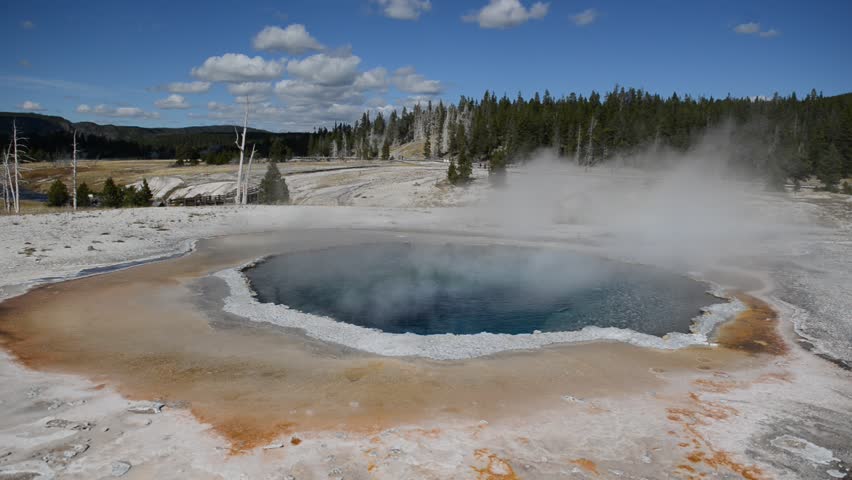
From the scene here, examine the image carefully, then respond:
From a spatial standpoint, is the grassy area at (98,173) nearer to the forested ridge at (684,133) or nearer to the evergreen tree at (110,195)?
the evergreen tree at (110,195)

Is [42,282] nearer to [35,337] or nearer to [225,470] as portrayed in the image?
[35,337]

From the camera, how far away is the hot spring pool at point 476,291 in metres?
11.9

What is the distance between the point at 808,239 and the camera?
77.7 ft

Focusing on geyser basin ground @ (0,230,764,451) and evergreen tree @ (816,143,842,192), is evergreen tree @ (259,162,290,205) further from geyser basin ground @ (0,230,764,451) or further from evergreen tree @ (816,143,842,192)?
evergreen tree @ (816,143,842,192)

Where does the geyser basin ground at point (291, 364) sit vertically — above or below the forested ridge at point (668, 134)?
below

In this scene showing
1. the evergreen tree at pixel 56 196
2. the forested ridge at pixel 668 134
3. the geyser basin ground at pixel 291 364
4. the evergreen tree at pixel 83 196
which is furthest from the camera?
the forested ridge at pixel 668 134

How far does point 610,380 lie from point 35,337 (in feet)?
31.7

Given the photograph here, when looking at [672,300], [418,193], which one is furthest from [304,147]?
[672,300]

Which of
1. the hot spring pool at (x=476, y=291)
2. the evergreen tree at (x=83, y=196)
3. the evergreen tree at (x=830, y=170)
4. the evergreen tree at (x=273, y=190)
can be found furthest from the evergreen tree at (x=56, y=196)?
the evergreen tree at (x=830, y=170)

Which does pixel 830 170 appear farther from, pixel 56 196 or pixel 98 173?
pixel 98 173

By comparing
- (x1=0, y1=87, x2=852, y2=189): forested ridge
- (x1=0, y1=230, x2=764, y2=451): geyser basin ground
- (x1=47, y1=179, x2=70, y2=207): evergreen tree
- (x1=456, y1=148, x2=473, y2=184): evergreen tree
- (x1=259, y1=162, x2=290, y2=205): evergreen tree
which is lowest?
(x1=0, y1=230, x2=764, y2=451): geyser basin ground

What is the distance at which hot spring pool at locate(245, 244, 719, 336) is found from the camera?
11.9m

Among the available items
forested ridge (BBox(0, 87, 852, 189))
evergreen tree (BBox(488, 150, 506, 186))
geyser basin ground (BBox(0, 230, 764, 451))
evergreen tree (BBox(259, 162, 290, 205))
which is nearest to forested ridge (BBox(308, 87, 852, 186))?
forested ridge (BBox(0, 87, 852, 189))

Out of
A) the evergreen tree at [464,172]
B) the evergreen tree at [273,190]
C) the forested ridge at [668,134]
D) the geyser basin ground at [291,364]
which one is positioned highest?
the forested ridge at [668,134]
